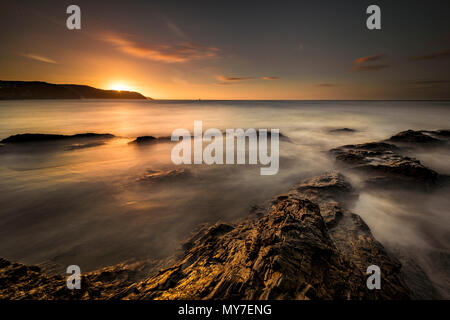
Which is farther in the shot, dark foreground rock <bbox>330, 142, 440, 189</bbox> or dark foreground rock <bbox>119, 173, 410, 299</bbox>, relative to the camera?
dark foreground rock <bbox>330, 142, 440, 189</bbox>

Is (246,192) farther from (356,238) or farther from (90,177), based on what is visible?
(90,177)

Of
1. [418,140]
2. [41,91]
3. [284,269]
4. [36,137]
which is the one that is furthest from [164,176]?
[41,91]

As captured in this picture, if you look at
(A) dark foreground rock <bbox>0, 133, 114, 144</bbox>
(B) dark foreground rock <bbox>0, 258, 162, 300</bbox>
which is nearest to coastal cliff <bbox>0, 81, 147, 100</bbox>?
(A) dark foreground rock <bbox>0, 133, 114, 144</bbox>

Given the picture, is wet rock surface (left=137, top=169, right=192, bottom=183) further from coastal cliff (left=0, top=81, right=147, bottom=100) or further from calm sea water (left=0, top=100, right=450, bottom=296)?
coastal cliff (left=0, top=81, right=147, bottom=100)

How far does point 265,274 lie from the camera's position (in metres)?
1.88

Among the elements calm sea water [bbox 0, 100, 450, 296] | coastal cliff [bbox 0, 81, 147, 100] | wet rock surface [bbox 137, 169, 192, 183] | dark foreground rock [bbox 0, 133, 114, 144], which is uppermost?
coastal cliff [bbox 0, 81, 147, 100]

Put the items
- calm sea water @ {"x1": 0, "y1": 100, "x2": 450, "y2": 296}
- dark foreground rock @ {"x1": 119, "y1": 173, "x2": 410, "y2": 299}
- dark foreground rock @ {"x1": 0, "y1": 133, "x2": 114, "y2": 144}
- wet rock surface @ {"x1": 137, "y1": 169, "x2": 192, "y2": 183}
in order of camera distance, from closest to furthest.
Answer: dark foreground rock @ {"x1": 119, "y1": 173, "x2": 410, "y2": 299}, calm sea water @ {"x1": 0, "y1": 100, "x2": 450, "y2": 296}, wet rock surface @ {"x1": 137, "y1": 169, "x2": 192, "y2": 183}, dark foreground rock @ {"x1": 0, "y1": 133, "x2": 114, "y2": 144}

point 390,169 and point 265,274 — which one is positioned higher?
point 390,169

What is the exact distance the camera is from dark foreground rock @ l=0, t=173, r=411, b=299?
178 centimetres

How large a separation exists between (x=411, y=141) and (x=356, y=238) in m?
12.4

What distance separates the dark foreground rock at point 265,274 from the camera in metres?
1.78

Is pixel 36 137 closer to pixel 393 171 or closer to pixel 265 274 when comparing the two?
pixel 265 274

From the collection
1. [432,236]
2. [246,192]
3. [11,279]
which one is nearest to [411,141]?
[432,236]

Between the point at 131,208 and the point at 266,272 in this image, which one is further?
the point at 131,208
